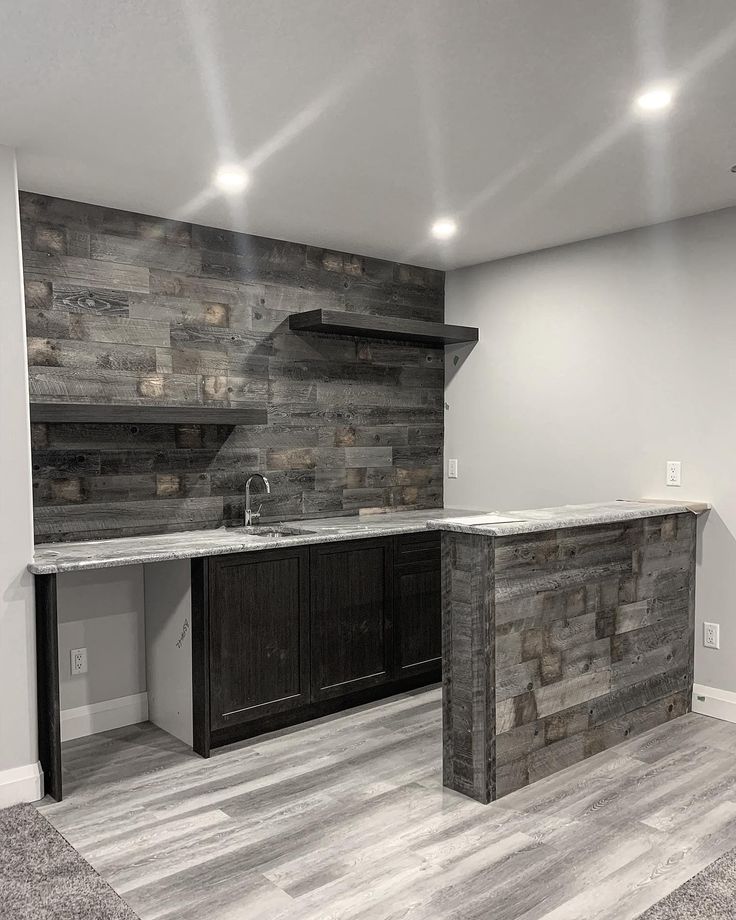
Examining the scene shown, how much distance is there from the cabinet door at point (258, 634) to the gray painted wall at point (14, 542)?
739mm

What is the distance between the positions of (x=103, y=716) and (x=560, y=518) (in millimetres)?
2302

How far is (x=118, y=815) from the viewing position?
114 inches

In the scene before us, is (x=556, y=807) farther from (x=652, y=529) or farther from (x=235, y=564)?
(x=235, y=564)

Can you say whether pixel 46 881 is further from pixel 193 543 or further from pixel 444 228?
pixel 444 228

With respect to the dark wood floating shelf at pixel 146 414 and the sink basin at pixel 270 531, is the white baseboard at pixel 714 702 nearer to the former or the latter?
the sink basin at pixel 270 531

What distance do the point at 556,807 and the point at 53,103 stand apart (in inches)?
116

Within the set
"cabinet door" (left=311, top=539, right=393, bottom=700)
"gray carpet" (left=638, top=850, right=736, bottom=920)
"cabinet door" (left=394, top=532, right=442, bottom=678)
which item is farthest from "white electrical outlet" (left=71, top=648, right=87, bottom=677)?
"gray carpet" (left=638, top=850, right=736, bottom=920)

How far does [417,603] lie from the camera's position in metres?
4.26

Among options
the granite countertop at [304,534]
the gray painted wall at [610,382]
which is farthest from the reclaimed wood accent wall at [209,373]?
the gray painted wall at [610,382]

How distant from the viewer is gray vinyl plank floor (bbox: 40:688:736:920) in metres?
2.34

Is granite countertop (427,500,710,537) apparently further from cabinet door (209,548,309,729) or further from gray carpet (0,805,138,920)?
gray carpet (0,805,138,920)

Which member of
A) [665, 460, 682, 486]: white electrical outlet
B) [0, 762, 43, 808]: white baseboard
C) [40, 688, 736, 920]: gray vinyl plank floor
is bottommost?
[40, 688, 736, 920]: gray vinyl plank floor

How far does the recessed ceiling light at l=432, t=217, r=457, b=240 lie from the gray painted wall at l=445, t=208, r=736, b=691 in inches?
26.9

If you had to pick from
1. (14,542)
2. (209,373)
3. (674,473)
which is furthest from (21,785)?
(674,473)
